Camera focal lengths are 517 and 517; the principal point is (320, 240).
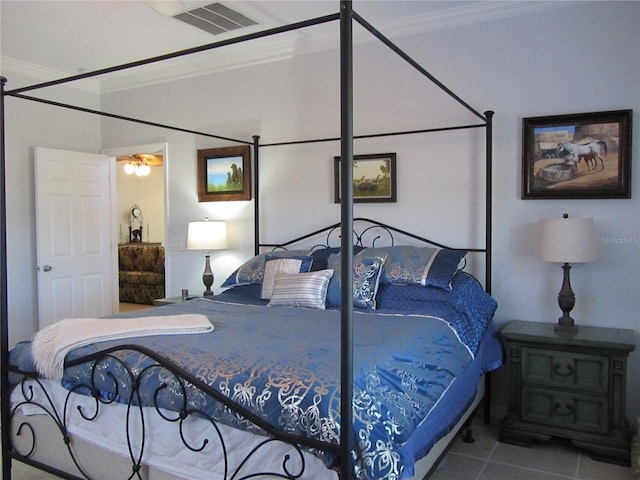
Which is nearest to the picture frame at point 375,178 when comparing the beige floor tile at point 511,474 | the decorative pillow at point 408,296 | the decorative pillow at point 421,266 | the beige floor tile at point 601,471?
the decorative pillow at point 421,266

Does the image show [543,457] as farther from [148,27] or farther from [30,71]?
[30,71]

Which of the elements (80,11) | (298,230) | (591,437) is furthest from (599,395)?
(80,11)

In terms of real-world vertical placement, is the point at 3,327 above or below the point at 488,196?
below

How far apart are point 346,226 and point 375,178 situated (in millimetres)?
2372

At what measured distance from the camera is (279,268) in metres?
3.44

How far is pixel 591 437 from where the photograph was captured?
2.76 meters

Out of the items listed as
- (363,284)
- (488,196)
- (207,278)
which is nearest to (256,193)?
(207,278)

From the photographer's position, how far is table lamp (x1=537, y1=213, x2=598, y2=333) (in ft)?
9.48

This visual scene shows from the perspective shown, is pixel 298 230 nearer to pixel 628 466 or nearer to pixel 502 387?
pixel 502 387

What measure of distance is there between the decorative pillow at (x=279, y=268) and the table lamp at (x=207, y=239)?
0.88 meters

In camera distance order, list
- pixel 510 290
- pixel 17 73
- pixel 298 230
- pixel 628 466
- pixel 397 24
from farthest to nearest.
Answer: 1. pixel 17 73
2. pixel 298 230
3. pixel 397 24
4. pixel 510 290
5. pixel 628 466

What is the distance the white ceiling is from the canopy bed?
4.25 feet

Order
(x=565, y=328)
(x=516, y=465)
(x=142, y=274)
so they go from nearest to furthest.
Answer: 1. (x=516, y=465)
2. (x=565, y=328)
3. (x=142, y=274)

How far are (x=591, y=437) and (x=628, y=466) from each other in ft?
0.68
